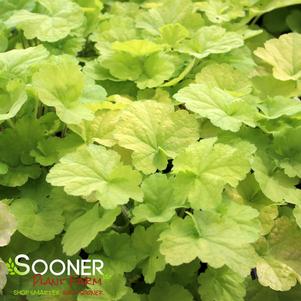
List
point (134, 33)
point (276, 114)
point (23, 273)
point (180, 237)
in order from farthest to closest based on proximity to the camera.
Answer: point (134, 33) < point (276, 114) < point (23, 273) < point (180, 237)

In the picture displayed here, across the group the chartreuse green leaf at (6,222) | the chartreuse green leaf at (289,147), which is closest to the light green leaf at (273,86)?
the chartreuse green leaf at (289,147)

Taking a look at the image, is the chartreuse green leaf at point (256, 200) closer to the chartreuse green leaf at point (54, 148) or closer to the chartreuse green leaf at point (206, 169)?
the chartreuse green leaf at point (206, 169)

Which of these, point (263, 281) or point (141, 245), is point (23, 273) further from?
point (263, 281)

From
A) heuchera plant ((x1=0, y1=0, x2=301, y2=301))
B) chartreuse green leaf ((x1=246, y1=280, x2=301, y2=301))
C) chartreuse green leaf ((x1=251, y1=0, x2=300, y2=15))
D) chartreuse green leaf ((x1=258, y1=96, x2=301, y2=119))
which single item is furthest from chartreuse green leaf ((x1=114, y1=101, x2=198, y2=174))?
chartreuse green leaf ((x1=251, y1=0, x2=300, y2=15))

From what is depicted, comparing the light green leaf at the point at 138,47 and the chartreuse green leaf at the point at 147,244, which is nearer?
the chartreuse green leaf at the point at 147,244

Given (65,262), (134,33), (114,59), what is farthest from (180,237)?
(134,33)
